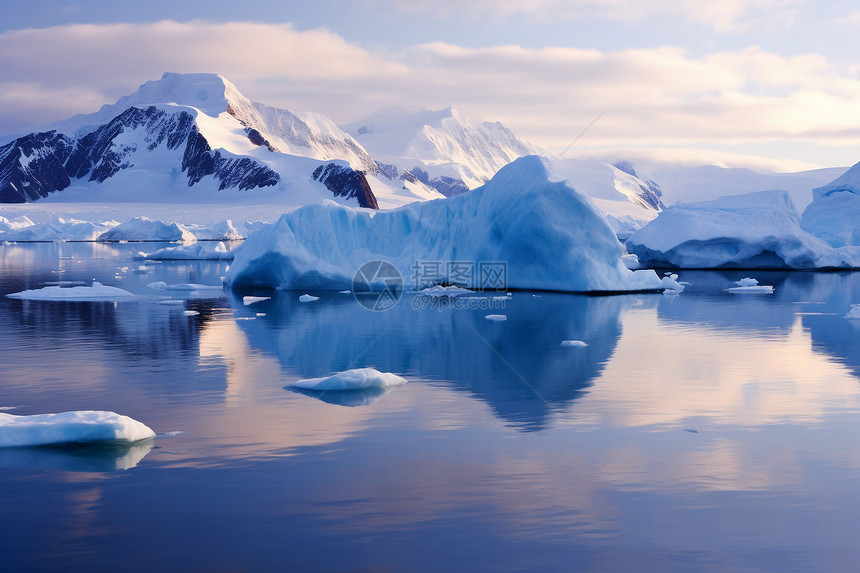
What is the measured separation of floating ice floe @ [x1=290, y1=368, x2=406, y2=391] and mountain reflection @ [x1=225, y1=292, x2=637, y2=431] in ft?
3.10

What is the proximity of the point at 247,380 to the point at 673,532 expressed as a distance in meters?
6.54

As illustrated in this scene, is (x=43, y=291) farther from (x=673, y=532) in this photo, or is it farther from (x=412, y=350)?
(x=673, y=532)

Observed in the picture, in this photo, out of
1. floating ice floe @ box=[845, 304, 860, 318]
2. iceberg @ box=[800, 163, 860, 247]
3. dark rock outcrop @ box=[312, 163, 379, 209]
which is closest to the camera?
floating ice floe @ box=[845, 304, 860, 318]

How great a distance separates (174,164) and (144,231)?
7590 cm

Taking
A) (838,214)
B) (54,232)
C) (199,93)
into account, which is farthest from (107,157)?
(838,214)

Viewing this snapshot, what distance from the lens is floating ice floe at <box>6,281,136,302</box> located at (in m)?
22.0

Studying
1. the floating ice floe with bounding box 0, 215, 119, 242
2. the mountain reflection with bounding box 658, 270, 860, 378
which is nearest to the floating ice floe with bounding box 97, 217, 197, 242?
the floating ice floe with bounding box 0, 215, 119, 242

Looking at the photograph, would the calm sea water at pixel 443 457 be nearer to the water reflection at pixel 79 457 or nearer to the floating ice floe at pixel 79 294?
the water reflection at pixel 79 457

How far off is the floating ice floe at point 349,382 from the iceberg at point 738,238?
98.8ft

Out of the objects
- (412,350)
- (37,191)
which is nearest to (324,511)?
(412,350)

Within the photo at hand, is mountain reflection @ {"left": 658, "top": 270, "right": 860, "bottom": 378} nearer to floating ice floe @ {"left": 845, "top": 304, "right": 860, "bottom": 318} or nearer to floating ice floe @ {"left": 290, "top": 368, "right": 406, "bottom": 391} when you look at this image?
floating ice floe @ {"left": 845, "top": 304, "right": 860, "bottom": 318}

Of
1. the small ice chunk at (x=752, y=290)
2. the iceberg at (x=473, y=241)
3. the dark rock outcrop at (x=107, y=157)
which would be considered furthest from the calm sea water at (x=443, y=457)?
the dark rock outcrop at (x=107, y=157)

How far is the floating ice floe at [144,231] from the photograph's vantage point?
76125 millimetres

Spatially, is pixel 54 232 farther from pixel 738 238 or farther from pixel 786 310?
pixel 786 310
